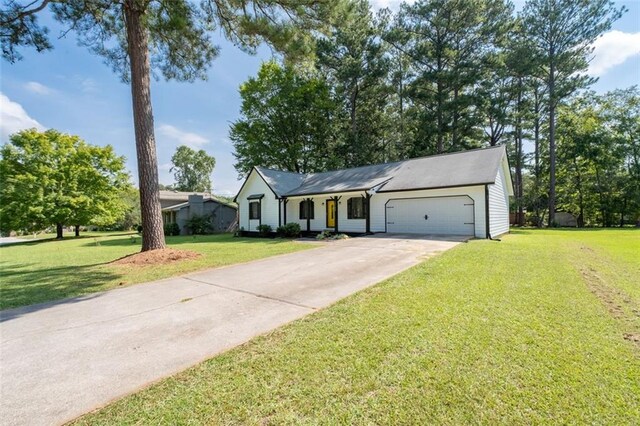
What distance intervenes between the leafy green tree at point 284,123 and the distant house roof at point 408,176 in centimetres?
875

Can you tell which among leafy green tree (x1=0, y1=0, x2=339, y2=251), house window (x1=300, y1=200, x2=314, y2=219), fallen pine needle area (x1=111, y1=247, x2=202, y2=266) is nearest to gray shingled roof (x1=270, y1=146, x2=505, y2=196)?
house window (x1=300, y1=200, x2=314, y2=219)

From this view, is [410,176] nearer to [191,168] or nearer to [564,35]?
[564,35]

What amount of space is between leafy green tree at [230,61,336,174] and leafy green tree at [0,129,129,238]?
11.9 metres

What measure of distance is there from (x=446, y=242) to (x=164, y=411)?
35.9 ft

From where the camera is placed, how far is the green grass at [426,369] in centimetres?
214

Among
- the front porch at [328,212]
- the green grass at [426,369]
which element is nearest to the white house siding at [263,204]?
the front porch at [328,212]

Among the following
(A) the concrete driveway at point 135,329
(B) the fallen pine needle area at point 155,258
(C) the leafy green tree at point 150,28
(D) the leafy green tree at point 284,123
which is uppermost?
(D) the leafy green tree at point 284,123

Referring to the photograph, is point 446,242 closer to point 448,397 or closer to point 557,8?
point 448,397

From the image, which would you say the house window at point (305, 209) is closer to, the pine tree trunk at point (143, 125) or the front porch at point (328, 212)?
the front porch at point (328, 212)

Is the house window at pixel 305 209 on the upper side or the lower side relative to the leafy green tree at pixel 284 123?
lower

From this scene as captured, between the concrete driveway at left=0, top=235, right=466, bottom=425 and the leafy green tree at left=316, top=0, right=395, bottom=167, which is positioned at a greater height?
the leafy green tree at left=316, top=0, right=395, bottom=167

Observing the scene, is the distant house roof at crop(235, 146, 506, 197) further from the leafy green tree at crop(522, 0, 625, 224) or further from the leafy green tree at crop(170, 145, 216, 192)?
the leafy green tree at crop(170, 145, 216, 192)

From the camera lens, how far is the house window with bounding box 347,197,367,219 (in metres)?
16.2

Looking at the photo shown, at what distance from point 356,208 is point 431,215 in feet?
13.3
